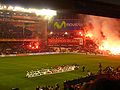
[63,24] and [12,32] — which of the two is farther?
[63,24]

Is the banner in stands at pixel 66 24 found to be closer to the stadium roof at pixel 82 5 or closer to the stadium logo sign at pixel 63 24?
the stadium logo sign at pixel 63 24

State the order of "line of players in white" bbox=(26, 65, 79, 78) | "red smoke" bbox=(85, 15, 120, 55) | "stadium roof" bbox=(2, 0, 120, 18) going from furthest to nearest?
1. "red smoke" bbox=(85, 15, 120, 55)
2. "line of players in white" bbox=(26, 65, 79, 78)
3. "stadium roof" bbox=(2, 0, 120, 18)

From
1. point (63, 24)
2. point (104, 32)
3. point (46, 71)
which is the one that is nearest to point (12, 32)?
point (63, 24)

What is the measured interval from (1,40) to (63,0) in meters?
46.8

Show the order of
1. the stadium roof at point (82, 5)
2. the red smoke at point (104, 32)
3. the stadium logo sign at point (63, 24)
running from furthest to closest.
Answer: the stadium logo sign at point (63, 24), the red smoke at point (104, 32), the stadium roof at point (82, 5)

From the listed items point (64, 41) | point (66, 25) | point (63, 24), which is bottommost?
point (64, 41)

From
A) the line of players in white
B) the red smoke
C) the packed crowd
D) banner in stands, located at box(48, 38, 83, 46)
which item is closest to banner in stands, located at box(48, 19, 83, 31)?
the red smoke

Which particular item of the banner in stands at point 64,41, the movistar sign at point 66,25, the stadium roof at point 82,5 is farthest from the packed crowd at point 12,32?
the stadium roof at point 82,5

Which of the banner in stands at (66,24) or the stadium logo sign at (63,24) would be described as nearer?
the stadium logo sign at (63,24)

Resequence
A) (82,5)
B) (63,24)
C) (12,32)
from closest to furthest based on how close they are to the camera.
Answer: (82,5), (12,32), (63,24)

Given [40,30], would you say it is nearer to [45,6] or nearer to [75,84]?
[75,84]

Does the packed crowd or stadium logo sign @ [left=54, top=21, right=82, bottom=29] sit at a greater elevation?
stadium logo sign @ [left=54, top=21, right=82, bottom=29]

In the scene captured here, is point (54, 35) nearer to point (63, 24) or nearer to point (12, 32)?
point (63, 24)

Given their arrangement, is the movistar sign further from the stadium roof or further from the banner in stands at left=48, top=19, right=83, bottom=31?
the stadium roof
